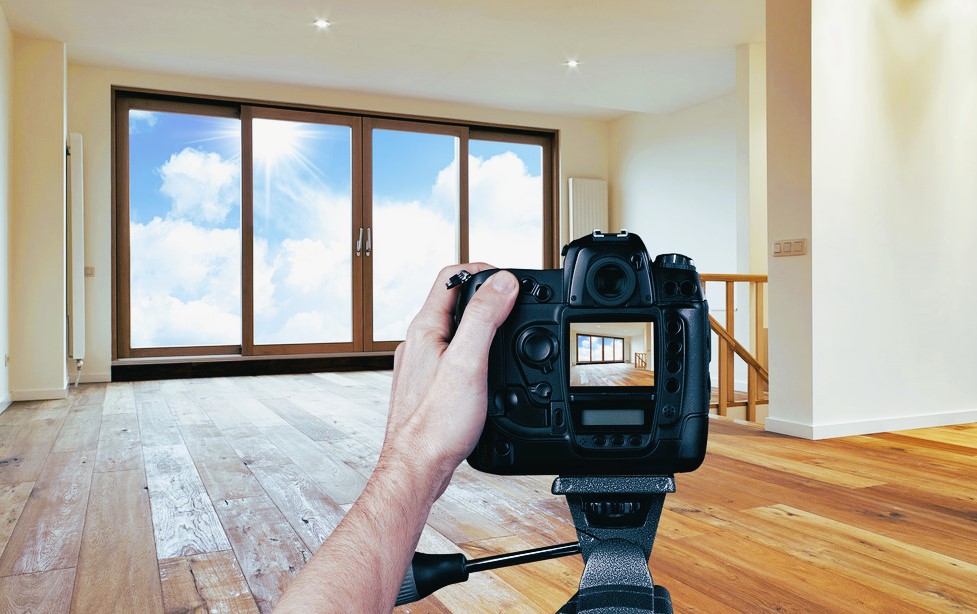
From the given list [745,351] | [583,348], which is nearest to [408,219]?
[745,351]

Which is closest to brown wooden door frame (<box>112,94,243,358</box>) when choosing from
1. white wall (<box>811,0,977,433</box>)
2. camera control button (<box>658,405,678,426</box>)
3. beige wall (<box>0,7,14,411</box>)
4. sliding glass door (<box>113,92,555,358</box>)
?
sliding glass door (<box>113,92,555,358</box>)

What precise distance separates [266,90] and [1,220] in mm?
2315

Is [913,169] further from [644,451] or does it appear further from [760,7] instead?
[644,451]

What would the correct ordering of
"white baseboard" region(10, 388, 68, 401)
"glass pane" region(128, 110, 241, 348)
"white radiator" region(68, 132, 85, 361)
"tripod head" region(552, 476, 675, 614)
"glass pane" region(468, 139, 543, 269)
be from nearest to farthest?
"tripod head" region(552, 476, 675, 614), "white baseboard" region(10, 388, 68, 401), "white radiator" region(68, 132, 85, 361), "glass pane" region(128, 110, 241, 348), "glass pane" region(468, 139, 543, 269)

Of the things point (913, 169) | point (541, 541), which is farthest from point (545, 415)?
point (913, 169)

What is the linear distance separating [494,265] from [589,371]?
3.49 metres

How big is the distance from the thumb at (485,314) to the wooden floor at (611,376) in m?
0.08

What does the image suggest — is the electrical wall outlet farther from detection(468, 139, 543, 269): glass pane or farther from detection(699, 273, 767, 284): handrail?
detection(468, 139, 543, 269): glass pane

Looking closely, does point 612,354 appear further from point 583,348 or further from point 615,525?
point 615,525

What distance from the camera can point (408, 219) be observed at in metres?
6.27

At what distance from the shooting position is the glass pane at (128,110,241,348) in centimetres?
543

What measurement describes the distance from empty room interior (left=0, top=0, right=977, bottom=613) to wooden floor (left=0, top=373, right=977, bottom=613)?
1 centimetres

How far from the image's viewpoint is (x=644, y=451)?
58 cm

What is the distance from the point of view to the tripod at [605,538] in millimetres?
563
